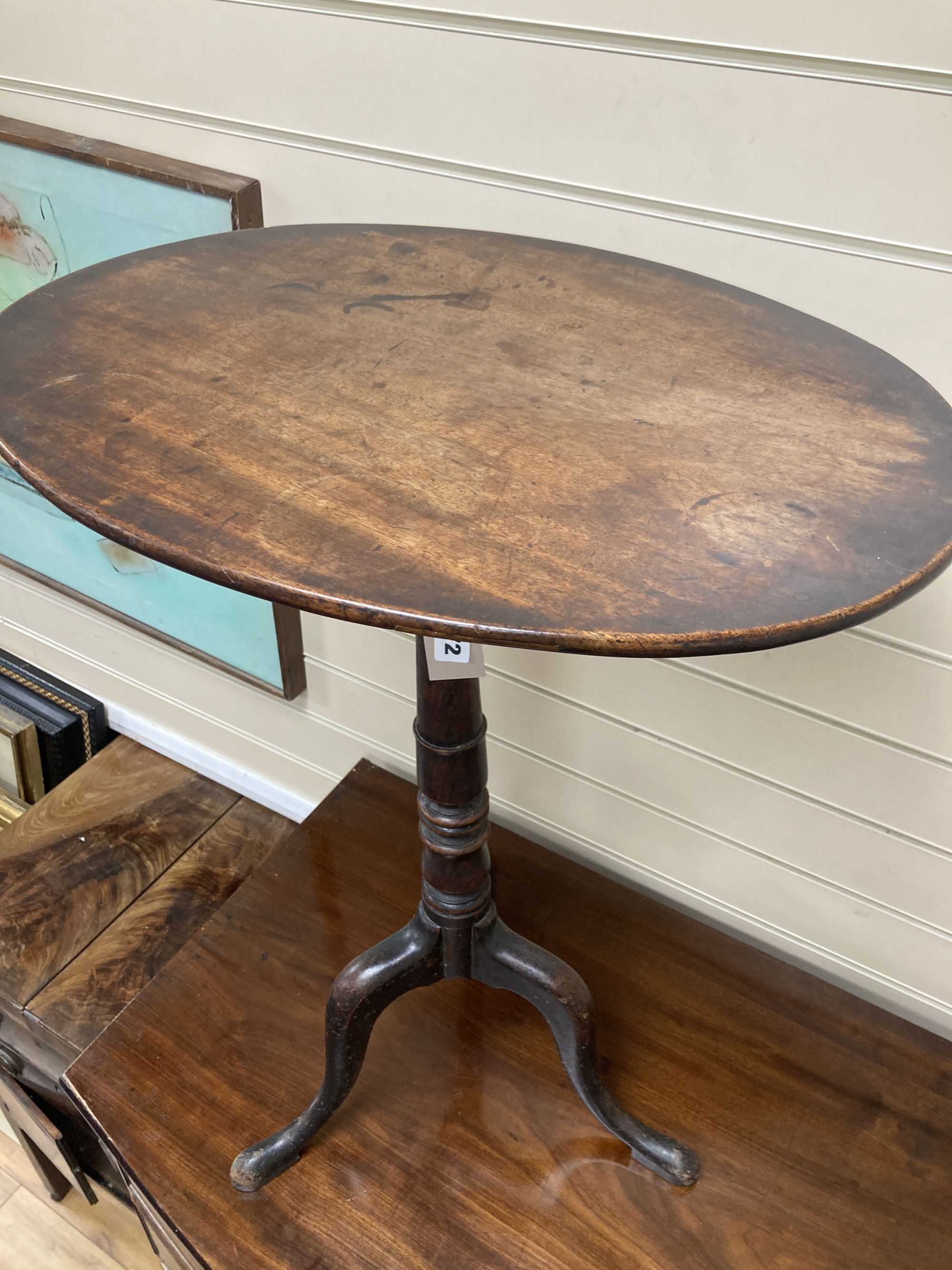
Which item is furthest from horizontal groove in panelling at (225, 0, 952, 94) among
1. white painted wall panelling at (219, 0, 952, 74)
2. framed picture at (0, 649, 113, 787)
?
A: framed picture at (0, 649, 113, 787)

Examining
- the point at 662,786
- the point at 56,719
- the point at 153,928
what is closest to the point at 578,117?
the point at 662,786

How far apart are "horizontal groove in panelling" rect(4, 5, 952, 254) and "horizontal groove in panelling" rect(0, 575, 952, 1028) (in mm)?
552

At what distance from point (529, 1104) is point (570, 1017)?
0.49ft

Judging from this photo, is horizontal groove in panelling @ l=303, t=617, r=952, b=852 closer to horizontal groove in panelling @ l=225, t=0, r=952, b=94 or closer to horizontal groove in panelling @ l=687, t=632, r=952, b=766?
horizontal groove in panelling @ l=687, t=632, r=952, b=766

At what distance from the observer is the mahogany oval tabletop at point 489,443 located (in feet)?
1.38

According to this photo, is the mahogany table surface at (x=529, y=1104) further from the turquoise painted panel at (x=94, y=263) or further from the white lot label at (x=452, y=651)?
the white lot label at (x=452, y=651)

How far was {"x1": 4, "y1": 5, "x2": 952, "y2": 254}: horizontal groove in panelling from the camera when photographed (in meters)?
0.68

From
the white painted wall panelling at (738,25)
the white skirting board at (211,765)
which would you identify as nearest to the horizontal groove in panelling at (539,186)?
the white painted wall panelling at (738,25)

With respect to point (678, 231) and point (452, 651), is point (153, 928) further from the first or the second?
point (678, 231)

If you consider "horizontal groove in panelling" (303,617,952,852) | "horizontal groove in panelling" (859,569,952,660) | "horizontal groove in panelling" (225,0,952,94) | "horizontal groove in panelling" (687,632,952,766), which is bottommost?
"horizontal groove in panelling" (303,617,952,852)

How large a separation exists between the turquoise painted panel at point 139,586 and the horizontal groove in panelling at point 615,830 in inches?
2.9

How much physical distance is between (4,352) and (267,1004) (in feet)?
2.30

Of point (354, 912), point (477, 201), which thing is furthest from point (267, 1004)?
point (477, 201)

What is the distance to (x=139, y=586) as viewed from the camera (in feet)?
4.48
